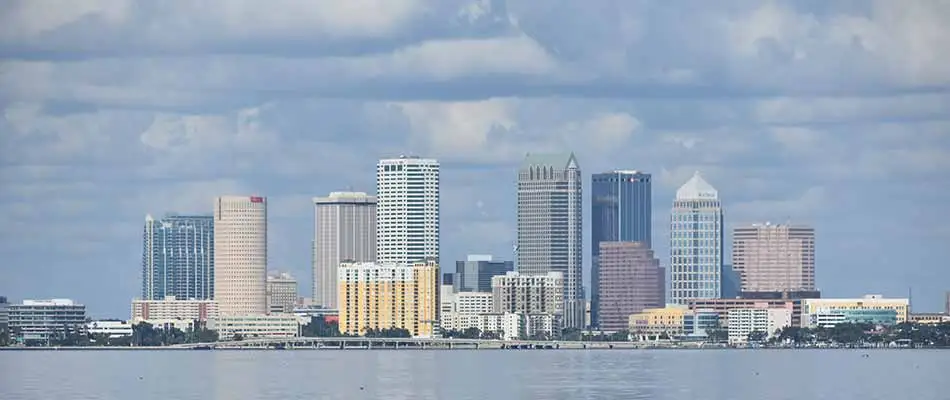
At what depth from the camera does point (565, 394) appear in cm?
16700

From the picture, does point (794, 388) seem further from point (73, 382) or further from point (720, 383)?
point (73, 382)

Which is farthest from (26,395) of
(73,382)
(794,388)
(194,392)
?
(794,388)

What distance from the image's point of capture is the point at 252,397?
164 meters

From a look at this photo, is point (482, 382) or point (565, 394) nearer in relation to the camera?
point (565, 394)

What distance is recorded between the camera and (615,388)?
17625cm

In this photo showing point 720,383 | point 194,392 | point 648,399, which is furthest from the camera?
point 720,383

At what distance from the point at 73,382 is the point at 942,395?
2718 inches

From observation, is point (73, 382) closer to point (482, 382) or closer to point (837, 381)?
point (482, 382)

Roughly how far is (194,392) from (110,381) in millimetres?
25274

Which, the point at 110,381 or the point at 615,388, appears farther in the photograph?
the point at 110,381

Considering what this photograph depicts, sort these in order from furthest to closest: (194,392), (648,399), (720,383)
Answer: (720,383) < (194,392) < (648,399)

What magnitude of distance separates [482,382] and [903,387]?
112ft

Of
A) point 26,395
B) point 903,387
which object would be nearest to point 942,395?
point 903,387

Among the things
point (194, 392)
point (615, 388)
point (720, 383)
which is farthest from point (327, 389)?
point (720, 383)
